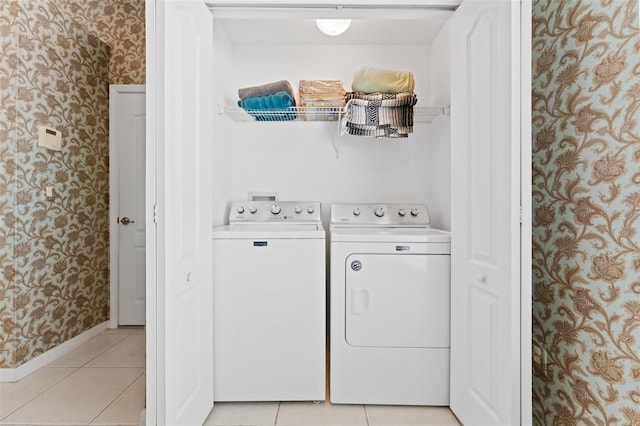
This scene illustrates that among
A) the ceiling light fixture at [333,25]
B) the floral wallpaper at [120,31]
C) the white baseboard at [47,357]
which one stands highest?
the floral wallpaper at [120,31]

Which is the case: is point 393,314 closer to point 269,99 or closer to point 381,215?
point 381,215

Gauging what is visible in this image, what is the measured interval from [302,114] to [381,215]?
2.80 ft

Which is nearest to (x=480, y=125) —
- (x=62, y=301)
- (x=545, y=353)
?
(x=545, y=353)

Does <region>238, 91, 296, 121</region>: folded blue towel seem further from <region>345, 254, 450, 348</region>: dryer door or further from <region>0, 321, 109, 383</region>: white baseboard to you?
<region>0, 321, 109, 383</region>: white baseboard

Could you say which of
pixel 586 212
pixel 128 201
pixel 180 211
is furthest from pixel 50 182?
pixel 586 212

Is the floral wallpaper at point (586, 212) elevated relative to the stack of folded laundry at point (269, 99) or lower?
lower

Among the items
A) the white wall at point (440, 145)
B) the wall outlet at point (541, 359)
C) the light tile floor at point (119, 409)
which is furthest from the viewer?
the white wall at point (440, 145)

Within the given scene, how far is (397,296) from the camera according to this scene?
1.93 meters

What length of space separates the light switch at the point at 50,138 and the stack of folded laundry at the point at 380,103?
194cm

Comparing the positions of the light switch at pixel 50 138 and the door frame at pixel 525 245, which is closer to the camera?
the door frame at pixel 525 245

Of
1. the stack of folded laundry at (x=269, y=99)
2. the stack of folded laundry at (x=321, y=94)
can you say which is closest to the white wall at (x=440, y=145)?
the stack of folded laundry at (x=321, y=94)

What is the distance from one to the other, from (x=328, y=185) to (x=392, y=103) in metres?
0.77

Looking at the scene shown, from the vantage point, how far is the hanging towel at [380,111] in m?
2.26

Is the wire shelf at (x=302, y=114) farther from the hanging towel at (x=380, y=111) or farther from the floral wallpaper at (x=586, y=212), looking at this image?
the floral wallpaper at (x=586, y=212)
